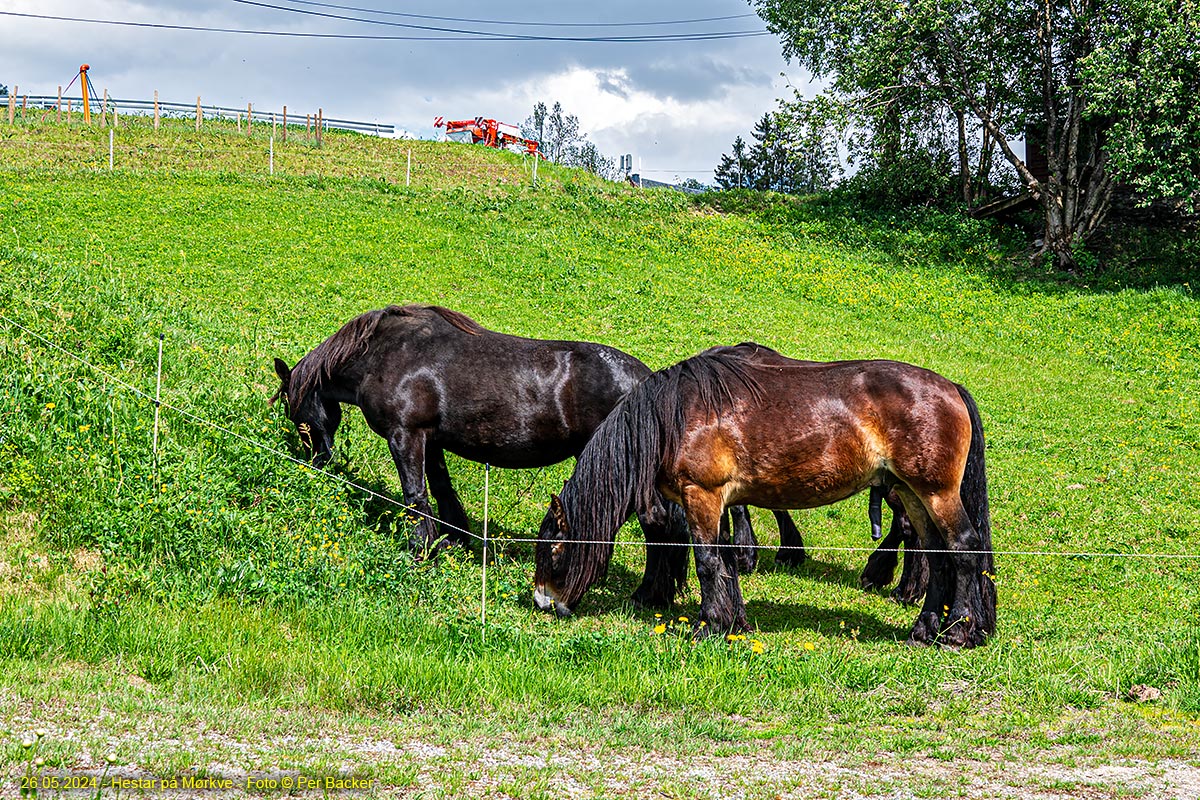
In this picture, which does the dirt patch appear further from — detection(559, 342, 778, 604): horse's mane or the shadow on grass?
the shadow on grass

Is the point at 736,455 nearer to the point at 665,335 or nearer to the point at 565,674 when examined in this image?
the point at 565,674

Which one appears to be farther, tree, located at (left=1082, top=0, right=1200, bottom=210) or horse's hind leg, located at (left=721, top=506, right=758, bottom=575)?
tree, located at (left=1082, top=0, right=1200, bottom=210)

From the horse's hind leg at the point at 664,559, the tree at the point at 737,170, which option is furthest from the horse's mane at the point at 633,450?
the tree at the point at 737,170

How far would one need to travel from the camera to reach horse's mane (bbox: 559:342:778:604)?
24.0 ft

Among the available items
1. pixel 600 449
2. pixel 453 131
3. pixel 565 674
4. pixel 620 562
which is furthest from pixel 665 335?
pixel 453 131

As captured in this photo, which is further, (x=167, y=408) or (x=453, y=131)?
(x=453, y=131)

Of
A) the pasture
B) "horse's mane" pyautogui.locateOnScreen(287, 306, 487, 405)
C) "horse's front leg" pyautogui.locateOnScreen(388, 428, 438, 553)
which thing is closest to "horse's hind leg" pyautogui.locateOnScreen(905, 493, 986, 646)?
the pasture

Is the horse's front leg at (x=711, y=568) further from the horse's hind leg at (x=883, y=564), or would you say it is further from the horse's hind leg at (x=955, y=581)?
the horse's hind leg at (x=883, y=564)

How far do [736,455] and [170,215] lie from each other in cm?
1981

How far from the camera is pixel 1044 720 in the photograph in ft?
19.0

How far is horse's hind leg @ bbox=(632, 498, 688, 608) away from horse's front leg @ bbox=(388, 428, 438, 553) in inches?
72.9

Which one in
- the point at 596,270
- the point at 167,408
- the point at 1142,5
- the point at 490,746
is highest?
the point at 1142,5

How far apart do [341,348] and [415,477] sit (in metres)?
1.33

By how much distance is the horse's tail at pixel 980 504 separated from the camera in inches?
293
